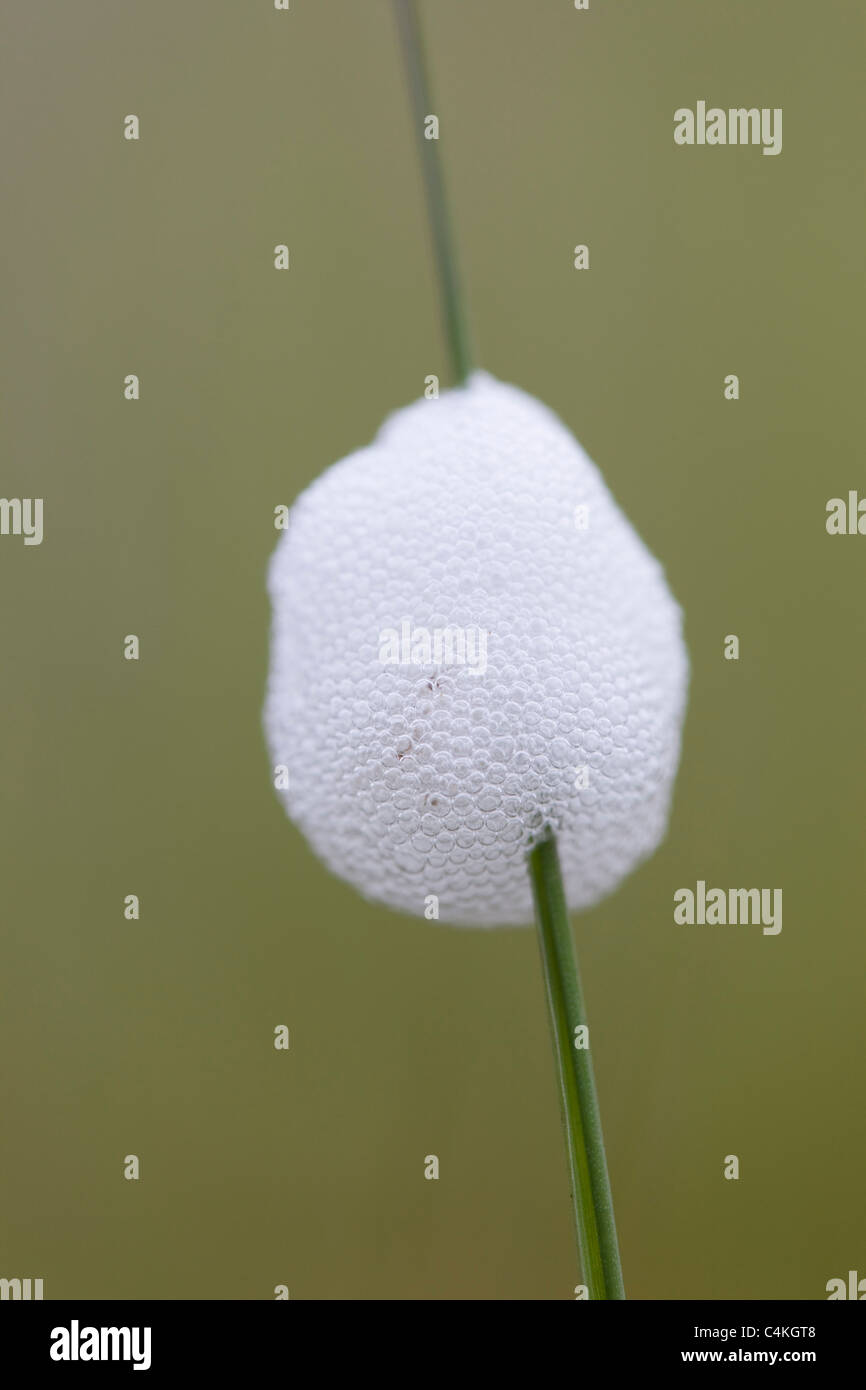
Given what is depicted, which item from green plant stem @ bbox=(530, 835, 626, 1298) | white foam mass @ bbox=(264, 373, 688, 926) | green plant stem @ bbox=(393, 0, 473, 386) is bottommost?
green plant stem @ bbox=(530, 835, 626, 1298)

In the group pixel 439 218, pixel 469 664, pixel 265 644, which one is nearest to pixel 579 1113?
pixel 469 664

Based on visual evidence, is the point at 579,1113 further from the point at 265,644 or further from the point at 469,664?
the point at 265,644

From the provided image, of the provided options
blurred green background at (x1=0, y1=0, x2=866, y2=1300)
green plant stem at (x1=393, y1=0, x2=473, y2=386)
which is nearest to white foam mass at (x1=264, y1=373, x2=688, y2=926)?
green plant stem at (x1=393, y1=0, x2=473, y2=386)

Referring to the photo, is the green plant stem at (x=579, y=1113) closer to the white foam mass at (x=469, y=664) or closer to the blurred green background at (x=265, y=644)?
the white foam mass at (x=469, y=664)

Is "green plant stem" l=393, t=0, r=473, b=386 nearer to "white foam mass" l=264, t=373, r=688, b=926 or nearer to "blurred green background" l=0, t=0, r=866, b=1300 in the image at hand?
"white foam mass" l=264, t=373, r=688, b=926

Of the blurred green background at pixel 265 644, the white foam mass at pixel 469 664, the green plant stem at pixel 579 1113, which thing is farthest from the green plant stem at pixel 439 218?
the blurred green background at pixel 265 644

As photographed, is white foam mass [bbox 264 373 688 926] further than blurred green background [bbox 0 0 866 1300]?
No
